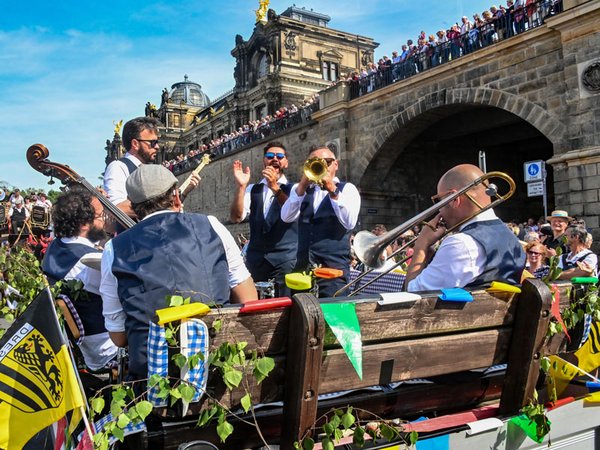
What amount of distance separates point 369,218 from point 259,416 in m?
17.4

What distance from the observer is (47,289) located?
7.23 ft

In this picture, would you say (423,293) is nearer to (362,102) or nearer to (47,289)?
(47,289)

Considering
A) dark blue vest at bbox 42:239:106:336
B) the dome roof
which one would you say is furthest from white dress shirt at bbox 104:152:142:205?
the dome roof

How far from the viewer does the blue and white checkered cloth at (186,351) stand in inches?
68.7

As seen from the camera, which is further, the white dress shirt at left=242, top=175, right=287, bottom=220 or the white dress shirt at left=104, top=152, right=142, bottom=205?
the white dress shirt at left=242, top=175, right=287, bottom=220

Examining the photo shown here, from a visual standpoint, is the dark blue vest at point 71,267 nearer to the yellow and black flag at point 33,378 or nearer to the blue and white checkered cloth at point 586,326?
the yellow and black flag at point 33,378

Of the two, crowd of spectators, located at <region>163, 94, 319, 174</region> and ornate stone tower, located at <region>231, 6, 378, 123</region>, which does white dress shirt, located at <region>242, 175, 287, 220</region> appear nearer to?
crowd of spectators, located at <region>163, 94, 319, 174</region>

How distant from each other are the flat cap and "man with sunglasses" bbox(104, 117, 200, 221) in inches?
71.4

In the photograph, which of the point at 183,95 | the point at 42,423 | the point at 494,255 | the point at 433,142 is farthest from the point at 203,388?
the point at 183,95

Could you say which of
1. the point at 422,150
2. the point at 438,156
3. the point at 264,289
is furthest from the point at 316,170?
the point at 438,156

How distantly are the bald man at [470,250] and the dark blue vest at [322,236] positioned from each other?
1758 mm

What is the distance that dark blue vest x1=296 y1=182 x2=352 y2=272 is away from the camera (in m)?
4.62

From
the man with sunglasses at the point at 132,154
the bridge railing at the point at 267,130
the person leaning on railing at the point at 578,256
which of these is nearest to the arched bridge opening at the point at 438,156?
the bridge railing at the point at 267,130

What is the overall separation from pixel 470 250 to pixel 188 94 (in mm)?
65743
